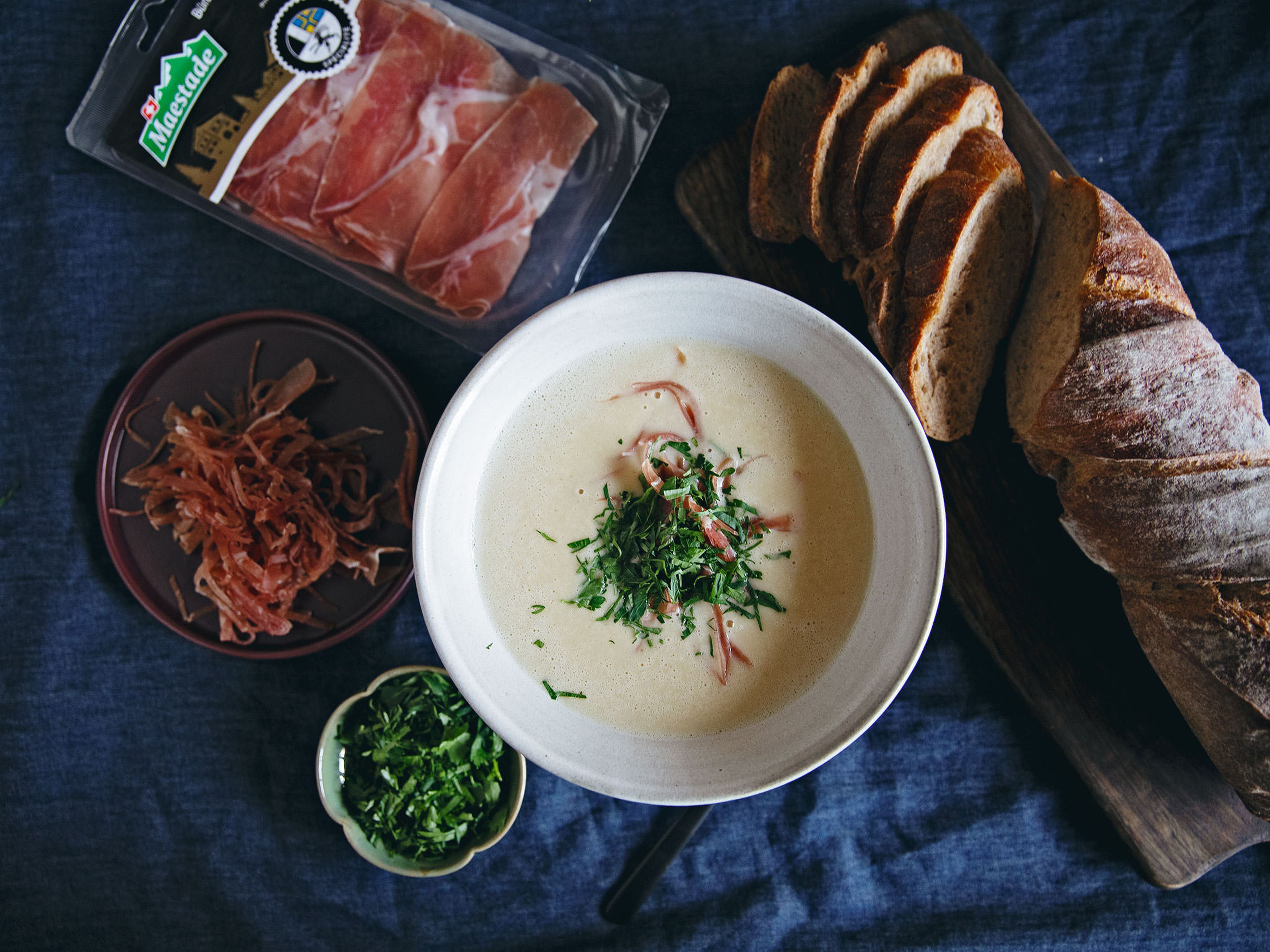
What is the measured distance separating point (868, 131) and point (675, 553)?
1021 mm

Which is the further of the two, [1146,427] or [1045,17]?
[1045,17]

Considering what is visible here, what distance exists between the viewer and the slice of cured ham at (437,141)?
1940 mm

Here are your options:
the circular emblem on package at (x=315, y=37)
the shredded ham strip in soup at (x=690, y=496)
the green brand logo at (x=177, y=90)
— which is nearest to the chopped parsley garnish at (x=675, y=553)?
the shredded ham strip in soup at (x=690, y=496)

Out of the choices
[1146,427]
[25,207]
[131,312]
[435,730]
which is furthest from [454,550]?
[25,207]

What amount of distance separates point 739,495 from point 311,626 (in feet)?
3.53

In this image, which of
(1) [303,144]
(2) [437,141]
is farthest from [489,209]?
(1) [303,144]

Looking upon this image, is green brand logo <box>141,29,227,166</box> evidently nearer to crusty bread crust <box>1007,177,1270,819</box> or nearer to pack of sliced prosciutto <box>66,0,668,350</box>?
pack of sliced prosciutto <box>66,0,668,350</box>

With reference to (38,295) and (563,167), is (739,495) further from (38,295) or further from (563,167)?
(38,295)

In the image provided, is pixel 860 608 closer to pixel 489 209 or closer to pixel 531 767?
pixel 531 767

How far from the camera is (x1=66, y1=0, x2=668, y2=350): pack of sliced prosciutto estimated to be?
1924 mm

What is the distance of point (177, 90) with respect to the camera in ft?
6.29

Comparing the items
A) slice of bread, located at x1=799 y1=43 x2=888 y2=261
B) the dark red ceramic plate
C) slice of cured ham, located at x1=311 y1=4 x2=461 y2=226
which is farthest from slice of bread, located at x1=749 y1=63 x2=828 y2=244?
the dark red ceramic plate

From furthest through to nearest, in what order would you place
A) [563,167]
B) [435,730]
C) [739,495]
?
[563,167] → [435,730] → [739,495]

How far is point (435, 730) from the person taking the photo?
1.84 metres
